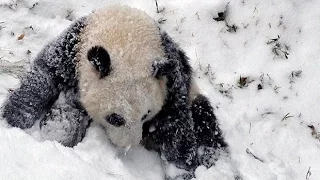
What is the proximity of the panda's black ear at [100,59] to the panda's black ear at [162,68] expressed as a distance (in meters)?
0.35

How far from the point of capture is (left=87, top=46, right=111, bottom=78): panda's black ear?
387 centimetres

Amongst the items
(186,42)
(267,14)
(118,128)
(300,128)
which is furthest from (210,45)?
(118,128)

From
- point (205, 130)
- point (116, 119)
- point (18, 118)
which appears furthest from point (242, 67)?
point (18, 118)

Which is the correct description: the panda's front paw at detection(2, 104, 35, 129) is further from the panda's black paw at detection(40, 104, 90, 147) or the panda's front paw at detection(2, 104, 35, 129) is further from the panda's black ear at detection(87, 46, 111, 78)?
the panda's black ear at detection(87, 46, 111, 78)

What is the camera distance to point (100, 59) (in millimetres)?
3916

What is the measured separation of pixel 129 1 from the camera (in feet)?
21.1

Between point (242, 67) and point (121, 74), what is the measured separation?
2.29 meters

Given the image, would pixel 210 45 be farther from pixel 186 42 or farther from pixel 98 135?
pixel 98 135

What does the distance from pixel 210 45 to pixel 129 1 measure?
44.1 inches

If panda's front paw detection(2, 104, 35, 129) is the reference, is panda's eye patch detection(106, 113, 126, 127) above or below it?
above

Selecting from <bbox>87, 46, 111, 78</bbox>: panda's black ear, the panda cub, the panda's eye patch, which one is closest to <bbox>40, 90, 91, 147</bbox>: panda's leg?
the panda cub

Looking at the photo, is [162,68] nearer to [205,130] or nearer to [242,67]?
[205,130]

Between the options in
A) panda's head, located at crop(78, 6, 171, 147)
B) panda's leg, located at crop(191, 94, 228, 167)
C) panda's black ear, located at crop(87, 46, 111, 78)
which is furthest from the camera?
panda's leg, located at crop(191, 94, 228, 167)

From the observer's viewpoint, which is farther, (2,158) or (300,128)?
(300,128)
